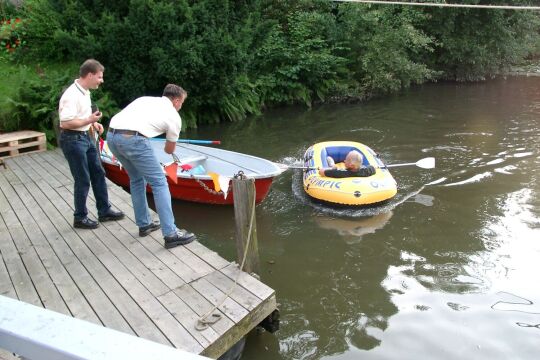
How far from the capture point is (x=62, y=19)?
401 inches

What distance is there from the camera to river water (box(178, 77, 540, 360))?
436 centimetres

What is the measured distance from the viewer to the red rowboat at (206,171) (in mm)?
6785

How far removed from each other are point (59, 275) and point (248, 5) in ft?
31.4

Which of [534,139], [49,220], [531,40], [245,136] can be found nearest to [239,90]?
[245,136]

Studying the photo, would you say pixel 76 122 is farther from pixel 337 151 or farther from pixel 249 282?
pixel 337 151

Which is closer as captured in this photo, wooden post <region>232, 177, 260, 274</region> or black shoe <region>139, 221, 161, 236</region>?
wooden post <region>232, 177, 260, 274</region>

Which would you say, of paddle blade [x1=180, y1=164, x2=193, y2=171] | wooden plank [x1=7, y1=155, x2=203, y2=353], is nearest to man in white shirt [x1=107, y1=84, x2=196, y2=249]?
wooden plank [x1=7, y1=155, x2=203, y2=353]

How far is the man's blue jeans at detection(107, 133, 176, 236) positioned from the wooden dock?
16.2 inches

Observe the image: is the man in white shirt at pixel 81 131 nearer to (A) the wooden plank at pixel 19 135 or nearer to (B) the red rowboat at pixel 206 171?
(B) the red rowboat at pixel 206 171

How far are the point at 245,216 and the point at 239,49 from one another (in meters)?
7.54

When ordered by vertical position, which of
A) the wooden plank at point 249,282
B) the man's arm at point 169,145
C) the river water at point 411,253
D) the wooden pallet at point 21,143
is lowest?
the river water at point 411,253

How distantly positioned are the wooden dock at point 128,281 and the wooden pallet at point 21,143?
3061 millimetres

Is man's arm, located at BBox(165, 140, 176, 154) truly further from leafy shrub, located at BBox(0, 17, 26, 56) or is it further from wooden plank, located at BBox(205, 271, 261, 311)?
leafy shrub, located at BBox(0, 17, 26, 56)

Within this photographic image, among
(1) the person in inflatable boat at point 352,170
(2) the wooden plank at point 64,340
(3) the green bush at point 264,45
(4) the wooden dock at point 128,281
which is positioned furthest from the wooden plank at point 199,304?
(3) the green bush at point 264,45
